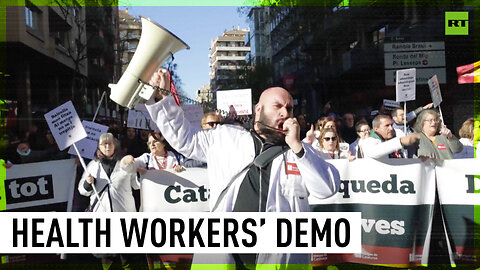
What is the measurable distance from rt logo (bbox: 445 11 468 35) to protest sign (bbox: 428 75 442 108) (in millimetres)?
295

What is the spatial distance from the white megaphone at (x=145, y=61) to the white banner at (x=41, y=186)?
0.99m

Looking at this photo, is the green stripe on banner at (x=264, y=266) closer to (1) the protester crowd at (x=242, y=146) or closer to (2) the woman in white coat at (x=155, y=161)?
(1) the protester crowd at (x=242, y=146)

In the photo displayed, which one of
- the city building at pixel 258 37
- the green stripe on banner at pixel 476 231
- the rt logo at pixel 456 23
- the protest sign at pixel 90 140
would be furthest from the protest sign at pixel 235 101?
the green stripe on banner at pixel 476 231

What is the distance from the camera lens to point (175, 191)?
4055 mm

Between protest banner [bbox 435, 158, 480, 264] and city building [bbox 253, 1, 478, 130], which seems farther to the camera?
protest banner [bbox 435, 158, 480, 264]

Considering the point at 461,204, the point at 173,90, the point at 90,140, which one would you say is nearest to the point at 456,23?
the point at 461,204

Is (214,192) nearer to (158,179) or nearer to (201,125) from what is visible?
(201,125)

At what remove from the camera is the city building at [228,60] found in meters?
3.46

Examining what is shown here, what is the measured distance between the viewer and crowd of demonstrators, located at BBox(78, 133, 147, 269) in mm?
3922

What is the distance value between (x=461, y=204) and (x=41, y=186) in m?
2.93

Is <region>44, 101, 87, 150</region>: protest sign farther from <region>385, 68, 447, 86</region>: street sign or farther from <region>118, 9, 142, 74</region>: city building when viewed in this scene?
<region>385, 68, 447, 86</region>: street sign

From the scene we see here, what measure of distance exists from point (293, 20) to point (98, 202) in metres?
1.80

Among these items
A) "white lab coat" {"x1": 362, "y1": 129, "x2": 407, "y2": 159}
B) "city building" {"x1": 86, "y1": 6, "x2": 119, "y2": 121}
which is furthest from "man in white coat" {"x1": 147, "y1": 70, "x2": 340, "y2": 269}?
"white lab coat" {"x1": 362, "y1": 129, "x2": 407, "y2": 159}

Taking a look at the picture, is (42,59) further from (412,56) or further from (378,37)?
(412,56)
